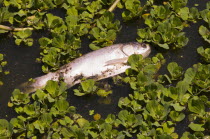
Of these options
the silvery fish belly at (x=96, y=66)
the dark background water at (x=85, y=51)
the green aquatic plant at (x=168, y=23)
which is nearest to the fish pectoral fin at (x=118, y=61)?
the silvery fish belly at (x=96, y=66)

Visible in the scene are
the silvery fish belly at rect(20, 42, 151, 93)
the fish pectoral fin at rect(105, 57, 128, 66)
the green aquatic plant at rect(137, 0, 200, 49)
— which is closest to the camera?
the silvery fish belly at rect(20, 42, 151, 93)

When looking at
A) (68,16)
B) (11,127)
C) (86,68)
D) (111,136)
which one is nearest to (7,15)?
(68,16)

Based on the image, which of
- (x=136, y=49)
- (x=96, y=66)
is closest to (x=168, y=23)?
(x=136, y=49)

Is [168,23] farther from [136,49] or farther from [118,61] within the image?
[118,61]

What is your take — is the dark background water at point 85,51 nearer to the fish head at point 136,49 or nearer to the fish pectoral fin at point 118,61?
the fish head at point 136,49

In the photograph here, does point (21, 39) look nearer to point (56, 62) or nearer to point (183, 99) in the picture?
point (56, 62)

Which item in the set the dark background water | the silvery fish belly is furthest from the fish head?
the dark background water

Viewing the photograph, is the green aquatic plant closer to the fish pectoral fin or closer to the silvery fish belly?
the silvery fish belly
